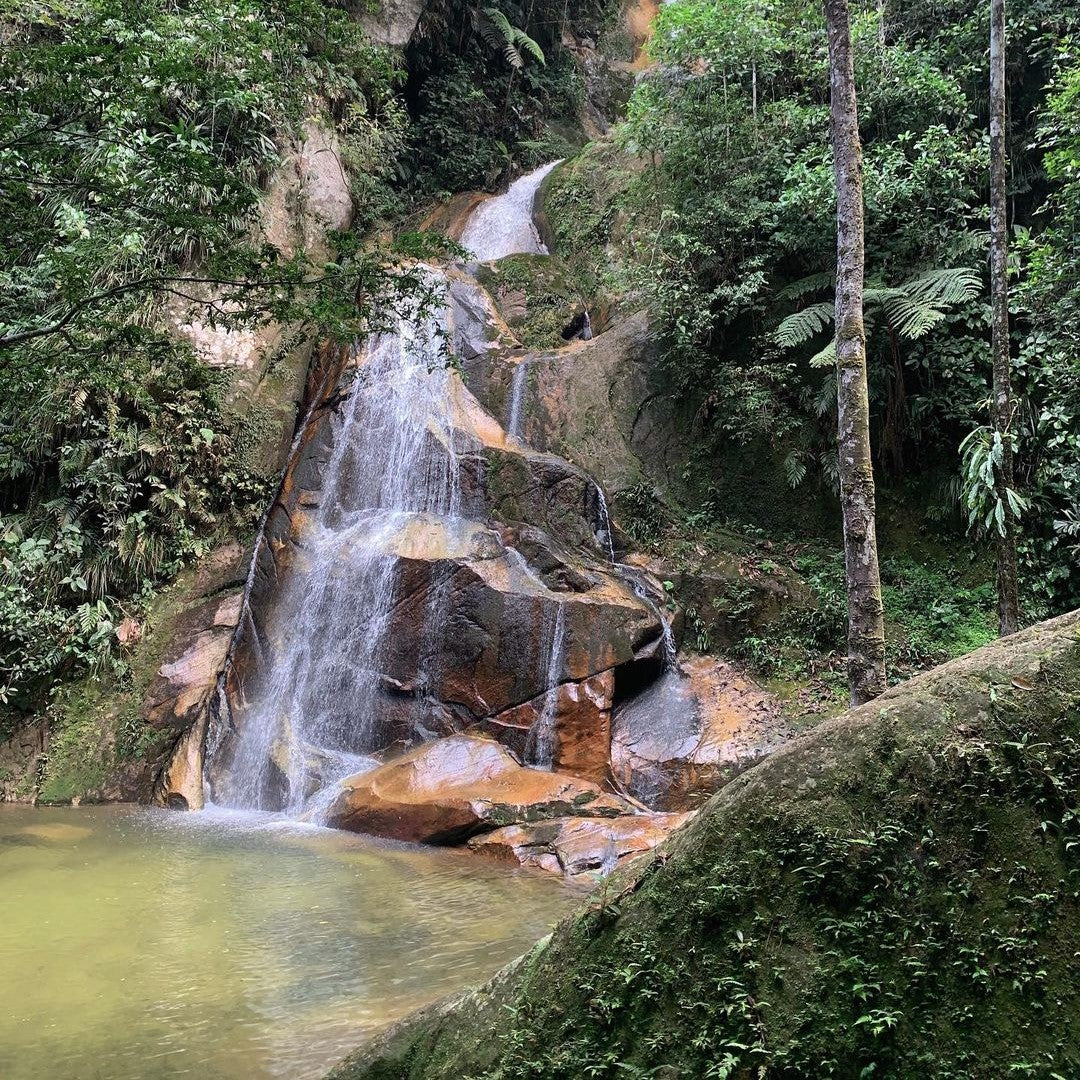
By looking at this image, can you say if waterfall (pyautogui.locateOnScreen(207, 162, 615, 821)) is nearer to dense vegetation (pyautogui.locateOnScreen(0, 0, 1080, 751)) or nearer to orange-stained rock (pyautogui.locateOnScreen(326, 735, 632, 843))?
orange-stained rock (pyautogui.locateOnScreen(326, 735, 632, 843))

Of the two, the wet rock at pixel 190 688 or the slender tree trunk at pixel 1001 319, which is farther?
the wet rock at pixel 190 688

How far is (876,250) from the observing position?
10570mm

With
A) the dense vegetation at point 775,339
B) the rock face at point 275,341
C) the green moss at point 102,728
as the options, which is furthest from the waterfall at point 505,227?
the green moss at point 102,728

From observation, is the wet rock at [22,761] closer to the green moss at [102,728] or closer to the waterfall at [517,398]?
the green moss at [102,728]

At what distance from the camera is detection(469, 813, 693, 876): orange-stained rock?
6926 millimetres

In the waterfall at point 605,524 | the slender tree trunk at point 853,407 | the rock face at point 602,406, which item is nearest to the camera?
the slender tree trunk at point 853,407

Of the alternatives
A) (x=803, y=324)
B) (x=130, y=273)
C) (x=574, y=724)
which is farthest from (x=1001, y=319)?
(x=130, y=273)

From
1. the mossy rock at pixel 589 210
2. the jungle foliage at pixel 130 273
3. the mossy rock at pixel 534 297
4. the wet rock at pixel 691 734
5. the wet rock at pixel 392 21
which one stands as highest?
the wet rock at pixel 392 21

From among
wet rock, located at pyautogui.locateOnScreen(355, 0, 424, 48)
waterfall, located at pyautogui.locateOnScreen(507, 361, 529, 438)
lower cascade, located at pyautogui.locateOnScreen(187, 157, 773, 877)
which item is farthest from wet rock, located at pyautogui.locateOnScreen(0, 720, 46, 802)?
wet rock, located at pyautogui.locateOnScreen(355, 0, 424, 48)

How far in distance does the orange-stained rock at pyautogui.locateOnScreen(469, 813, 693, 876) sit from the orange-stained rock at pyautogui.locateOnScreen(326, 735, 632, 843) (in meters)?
0.19

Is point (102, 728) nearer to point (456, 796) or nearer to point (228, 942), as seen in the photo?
point (456, 796)

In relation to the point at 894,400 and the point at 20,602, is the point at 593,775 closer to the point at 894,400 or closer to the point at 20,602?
the point at 894,400

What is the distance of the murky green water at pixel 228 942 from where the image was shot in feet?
12.8

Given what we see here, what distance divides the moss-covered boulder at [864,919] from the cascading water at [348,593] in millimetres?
7054
